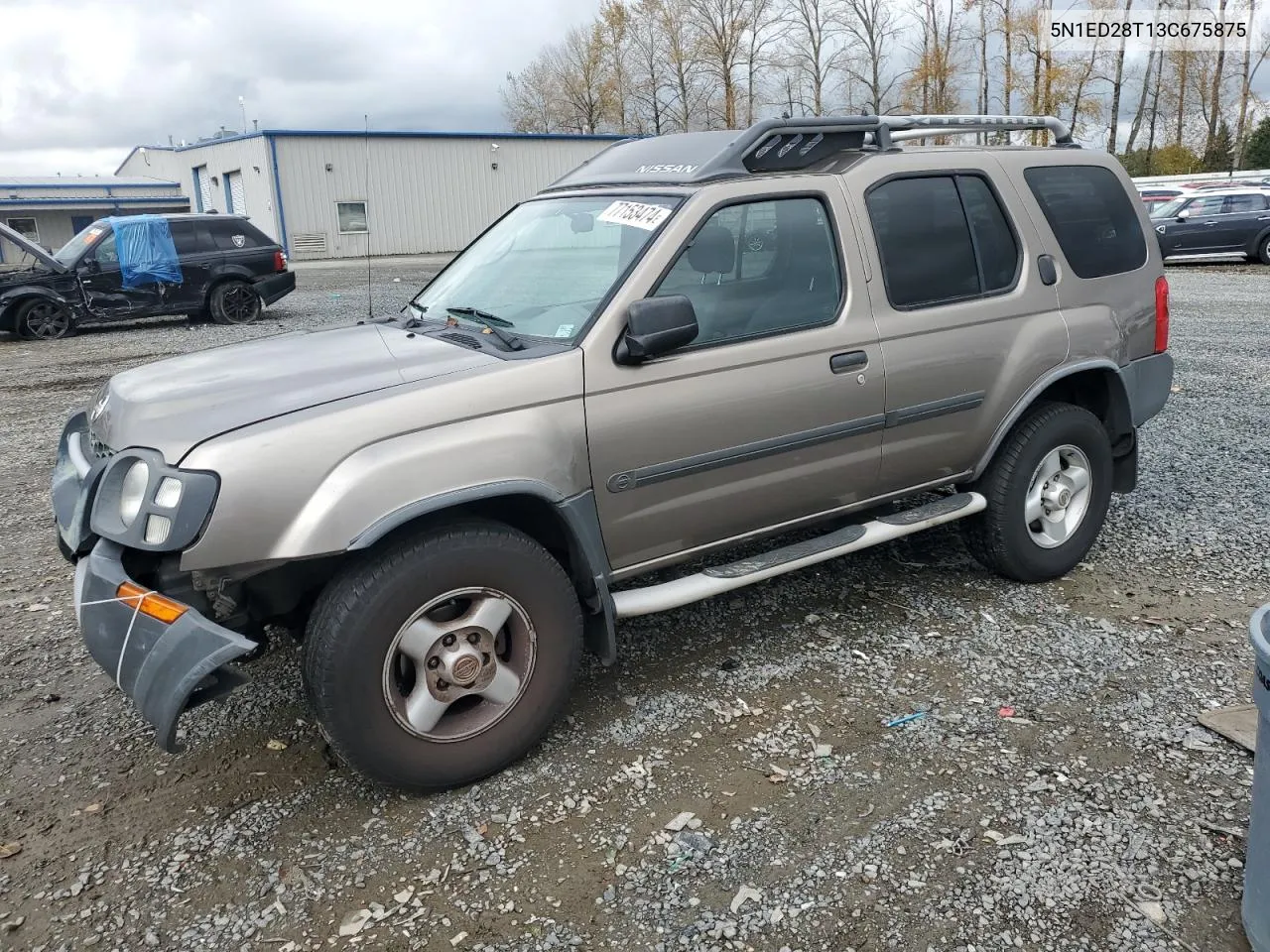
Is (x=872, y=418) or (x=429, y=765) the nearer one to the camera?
(x=429, y=765)

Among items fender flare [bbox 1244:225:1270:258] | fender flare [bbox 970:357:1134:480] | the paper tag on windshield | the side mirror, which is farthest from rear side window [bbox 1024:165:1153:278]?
fender flare [bbox 1244:225:1270:258]

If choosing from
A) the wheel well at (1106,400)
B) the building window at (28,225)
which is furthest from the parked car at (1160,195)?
the building window at (28,225)

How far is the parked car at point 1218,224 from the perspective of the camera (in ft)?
64.6

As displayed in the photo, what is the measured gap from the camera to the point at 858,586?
4.63 m

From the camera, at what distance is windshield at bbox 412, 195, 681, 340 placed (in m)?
3.47

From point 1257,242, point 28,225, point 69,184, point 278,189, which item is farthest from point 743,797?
point 69,184

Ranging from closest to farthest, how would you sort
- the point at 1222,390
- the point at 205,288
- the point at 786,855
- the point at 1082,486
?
the point at 786,855, the point at 1082,486, the point at 1222,390, the point at 205,288

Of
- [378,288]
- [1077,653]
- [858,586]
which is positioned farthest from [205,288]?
[1077,653]

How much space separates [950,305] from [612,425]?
1.69m

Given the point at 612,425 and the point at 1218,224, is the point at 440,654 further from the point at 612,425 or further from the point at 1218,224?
the point at 1218,224

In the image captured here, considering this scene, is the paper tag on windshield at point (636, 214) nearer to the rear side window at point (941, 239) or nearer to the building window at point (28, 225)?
the rear side window at point (941, 239)

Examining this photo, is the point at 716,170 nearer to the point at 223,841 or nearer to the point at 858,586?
the point at 858,586

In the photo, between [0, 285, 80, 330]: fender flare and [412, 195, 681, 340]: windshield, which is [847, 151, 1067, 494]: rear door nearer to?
[412, 195, 681, 340]: windshield

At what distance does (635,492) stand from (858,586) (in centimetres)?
175
